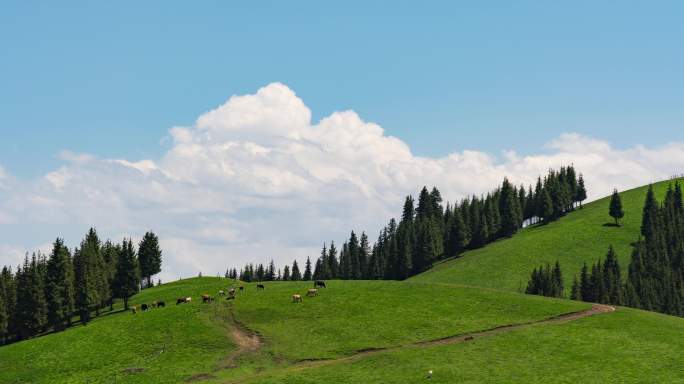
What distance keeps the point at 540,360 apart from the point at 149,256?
114749mm

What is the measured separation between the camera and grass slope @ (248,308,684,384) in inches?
2466

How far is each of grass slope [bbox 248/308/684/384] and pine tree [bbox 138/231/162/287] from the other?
97.2 meters

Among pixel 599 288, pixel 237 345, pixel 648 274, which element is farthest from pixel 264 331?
pixel 648 274

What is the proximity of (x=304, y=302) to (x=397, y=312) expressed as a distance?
15.2 meters

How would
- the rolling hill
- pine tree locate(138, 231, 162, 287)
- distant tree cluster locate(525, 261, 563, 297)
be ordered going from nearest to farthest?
the rolling hill < distant tree cluster locate(525, 261, 563, 297) < pine tree locate(138, 231, 162, 287)

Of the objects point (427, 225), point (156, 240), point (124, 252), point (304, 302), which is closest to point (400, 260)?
point (427, 225)

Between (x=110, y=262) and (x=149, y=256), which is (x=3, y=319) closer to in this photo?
(x=110, y=262)

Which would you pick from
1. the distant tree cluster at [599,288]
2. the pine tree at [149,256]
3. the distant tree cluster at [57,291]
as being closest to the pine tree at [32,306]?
the distant tree cluster at [57,291]

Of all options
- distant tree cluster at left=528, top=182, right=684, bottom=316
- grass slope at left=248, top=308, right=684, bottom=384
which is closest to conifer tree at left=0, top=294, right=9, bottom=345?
grass slope at left=248, top=308, right=684, bottom=384

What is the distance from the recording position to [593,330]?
74688mm

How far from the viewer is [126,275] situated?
12612 cm

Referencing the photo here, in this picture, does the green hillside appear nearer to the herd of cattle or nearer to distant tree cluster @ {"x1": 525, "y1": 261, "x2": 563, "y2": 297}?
distant tree cluster @ {"x1": 525, "y1": 261, "x2": 563, "y2": 297}

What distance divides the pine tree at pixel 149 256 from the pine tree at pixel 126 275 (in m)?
24.5

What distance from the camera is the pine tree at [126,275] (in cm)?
12531
